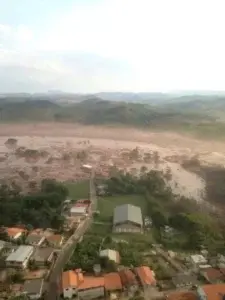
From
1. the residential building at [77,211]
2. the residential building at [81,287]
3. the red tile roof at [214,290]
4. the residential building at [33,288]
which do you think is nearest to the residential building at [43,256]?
the residential building at [33,288]

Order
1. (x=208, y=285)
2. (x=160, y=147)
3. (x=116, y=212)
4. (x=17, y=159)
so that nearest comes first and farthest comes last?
(x=208, y=285)
(x=116, y=212)
(x=17, y=159)
(x=160, y=147)

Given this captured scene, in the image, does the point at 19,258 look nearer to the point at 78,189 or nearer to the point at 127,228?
the point at 127,228

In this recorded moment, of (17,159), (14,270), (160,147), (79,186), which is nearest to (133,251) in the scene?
(14,270)

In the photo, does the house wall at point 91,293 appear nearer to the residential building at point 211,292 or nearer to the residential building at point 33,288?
the residential building at point 33,288

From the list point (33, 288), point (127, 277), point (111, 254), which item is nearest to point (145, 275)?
point (127, 277)

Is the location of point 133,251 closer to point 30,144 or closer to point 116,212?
point 116,212

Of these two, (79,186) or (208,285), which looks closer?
(208,285)
